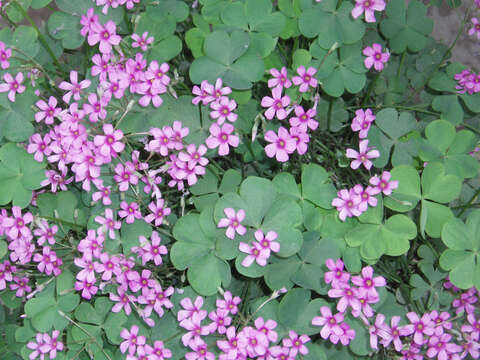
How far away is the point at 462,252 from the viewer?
1.19 metres

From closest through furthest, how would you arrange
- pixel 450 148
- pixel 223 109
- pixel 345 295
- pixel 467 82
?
1. pixel 345 295
2. pixel 223 109
3. pixel 450 148
4. pixel 467 82

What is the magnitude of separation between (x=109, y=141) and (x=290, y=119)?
0.46 m

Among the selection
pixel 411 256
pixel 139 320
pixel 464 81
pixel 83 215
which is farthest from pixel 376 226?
pixel 83 215

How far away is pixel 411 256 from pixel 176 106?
83cm

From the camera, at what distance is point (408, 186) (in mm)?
1225

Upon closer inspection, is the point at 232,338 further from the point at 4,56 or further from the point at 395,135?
the point at 4,56

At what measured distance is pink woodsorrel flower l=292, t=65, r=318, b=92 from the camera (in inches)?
48.3

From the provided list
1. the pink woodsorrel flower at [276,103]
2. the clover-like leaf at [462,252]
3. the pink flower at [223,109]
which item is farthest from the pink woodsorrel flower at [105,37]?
the clover-like leaf at [462,252]

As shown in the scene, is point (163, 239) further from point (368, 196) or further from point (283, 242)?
point (368, 196)

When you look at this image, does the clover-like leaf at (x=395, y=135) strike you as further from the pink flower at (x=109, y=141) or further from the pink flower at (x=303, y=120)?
the pink flower at (x=109, y=141)

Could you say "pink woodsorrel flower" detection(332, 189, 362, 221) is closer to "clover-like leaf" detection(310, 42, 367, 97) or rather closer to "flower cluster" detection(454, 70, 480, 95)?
"clover-like leaf" detection(310, 42, 367, 97)

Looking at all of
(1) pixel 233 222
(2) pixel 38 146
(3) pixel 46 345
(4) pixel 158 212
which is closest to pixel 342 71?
(1) pixel 233 222

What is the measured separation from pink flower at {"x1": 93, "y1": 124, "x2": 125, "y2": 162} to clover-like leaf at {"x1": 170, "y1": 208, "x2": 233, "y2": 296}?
0.25 m

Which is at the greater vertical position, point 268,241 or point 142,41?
point 142,41
